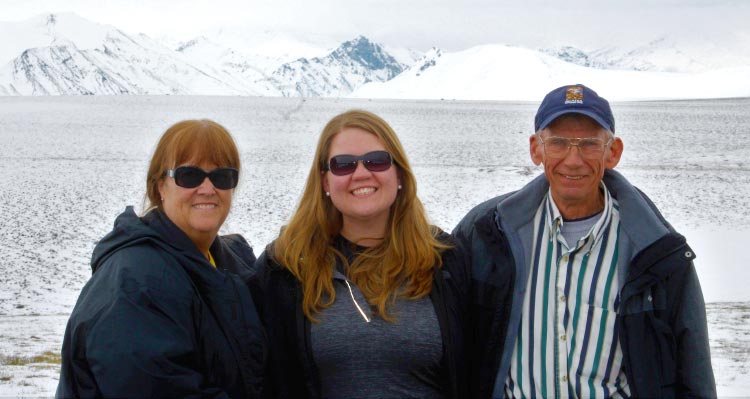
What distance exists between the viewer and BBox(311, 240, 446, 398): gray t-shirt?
10.8ft

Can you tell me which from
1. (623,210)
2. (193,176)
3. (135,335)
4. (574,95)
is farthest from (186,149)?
(623,210)

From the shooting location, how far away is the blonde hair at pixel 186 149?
3.37 m

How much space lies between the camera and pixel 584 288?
335cm

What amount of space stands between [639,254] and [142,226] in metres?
2.19

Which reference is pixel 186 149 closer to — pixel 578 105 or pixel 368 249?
pixel 368 249

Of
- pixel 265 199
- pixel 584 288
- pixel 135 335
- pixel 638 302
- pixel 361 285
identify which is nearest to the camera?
pixel 135 335

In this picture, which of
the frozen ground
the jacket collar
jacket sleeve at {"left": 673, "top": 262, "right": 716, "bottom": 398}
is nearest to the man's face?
the jacket collar

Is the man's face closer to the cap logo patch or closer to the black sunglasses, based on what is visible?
the cap logo patch

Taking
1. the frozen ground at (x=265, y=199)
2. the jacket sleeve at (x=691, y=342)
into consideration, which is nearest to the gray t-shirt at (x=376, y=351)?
the jacket sleeve at (x=691, y=342)

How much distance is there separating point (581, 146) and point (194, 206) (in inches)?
73.6

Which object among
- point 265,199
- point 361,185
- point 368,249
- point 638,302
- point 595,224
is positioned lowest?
point 638,302

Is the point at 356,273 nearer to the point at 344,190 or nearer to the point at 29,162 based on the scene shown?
the point at 344,190

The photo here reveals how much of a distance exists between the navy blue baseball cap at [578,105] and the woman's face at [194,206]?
1.64 meters

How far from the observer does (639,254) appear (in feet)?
10.6
